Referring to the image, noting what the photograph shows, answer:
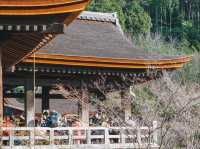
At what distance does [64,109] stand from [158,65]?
44.4ft

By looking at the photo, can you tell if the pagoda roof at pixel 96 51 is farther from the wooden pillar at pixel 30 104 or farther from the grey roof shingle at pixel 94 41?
the wooden pillar at pixel 30 104

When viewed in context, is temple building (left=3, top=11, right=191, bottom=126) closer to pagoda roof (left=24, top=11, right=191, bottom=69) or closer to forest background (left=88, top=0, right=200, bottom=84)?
pagoda roof (left=24, top=11, right=191, bottom=69)

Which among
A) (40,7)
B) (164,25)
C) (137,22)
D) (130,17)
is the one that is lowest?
(40,7)

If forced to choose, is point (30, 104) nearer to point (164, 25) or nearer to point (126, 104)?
point (126, 104)

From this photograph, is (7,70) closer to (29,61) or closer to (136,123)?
(29,61)

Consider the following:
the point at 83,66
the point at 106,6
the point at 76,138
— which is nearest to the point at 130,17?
the point at 106,6

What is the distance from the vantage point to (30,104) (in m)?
14.5

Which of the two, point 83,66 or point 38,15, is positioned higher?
point 38,15

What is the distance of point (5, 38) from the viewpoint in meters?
9.31

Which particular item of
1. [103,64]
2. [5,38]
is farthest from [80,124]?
[5,38]

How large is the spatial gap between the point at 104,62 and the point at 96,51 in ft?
3.41

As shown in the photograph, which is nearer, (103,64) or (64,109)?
(103,64)

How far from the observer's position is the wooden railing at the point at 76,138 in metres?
12.2

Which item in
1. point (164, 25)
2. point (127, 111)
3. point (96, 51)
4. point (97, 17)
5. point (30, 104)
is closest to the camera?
point (30, 104)
